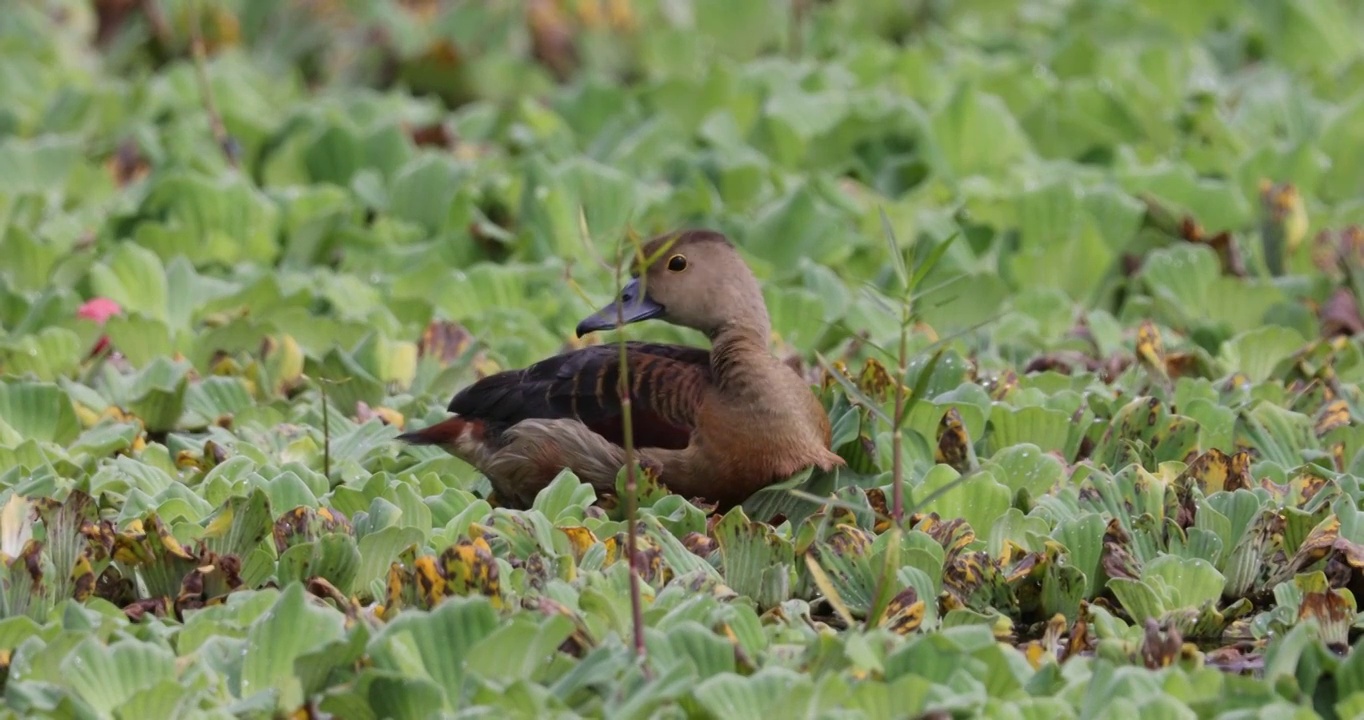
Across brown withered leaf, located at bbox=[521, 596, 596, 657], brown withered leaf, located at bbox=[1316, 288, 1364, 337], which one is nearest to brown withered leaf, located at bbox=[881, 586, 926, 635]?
brown withered leaf, located at bbox=[521, 596, 596, 657]

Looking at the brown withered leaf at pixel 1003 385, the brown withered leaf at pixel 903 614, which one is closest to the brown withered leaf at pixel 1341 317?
the brown withered leaf at pixel 1003 385

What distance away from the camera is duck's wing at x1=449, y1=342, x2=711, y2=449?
173 inches

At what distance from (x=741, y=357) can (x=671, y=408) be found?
19cm

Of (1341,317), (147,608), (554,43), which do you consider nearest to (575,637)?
(147,608)

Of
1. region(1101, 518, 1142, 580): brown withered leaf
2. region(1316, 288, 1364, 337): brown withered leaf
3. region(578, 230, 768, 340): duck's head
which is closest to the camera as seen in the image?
region(1101, 518, 1142, 580): brown withered leaf

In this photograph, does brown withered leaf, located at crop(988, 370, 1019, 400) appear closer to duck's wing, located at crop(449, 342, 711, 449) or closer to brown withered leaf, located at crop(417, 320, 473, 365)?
duck's wing, located at crop(449, 342, 711, 449)

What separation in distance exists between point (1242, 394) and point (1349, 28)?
14.2 ft

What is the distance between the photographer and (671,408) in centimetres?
440

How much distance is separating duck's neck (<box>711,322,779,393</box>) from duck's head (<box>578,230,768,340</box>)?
1cm

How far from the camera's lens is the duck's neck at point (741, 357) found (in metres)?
4.38

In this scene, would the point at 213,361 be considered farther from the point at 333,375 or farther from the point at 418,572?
the point at 418,572

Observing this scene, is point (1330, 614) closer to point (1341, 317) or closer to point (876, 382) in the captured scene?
point (876, 382)

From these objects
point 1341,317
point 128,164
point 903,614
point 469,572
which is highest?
point 469,572

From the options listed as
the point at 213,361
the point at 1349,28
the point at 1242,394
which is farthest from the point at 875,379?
the point at 1349,28
